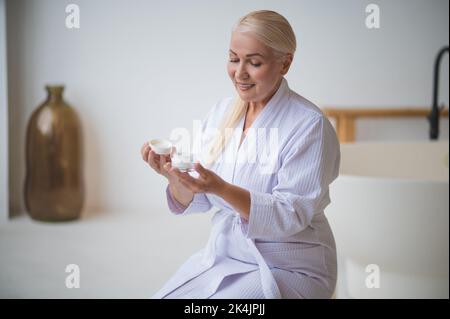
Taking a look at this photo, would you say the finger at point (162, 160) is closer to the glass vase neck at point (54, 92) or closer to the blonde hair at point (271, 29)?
the blonde hair at point (271, 29)

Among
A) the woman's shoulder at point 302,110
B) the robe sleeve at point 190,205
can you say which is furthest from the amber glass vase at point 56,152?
the woman's shoulder at point 302,110

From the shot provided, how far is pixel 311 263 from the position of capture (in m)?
0.92

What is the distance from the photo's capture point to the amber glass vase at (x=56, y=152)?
2107mm

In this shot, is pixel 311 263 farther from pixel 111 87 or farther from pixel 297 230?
pixel 111 87

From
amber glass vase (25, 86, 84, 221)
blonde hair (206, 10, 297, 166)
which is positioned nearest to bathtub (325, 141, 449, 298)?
blonde hair (206, 10, 297, 166)

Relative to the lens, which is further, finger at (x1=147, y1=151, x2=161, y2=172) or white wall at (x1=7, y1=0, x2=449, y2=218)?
white wall at (x1=7, y1=0, x2=449, y2=218)

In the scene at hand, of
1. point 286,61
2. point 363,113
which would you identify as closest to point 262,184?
point 286,61

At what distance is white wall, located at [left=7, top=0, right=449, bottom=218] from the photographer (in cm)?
112

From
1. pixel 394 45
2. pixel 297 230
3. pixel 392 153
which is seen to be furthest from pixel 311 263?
pixel 392 153

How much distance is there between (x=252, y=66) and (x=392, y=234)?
29.9 inches

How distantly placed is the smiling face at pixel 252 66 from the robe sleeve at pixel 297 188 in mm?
87

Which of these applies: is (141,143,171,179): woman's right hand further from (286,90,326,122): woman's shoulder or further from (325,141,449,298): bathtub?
(325,141,449,298): bathtub

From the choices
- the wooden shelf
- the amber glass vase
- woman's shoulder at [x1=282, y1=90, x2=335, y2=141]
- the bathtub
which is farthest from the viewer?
the wooden shelf
